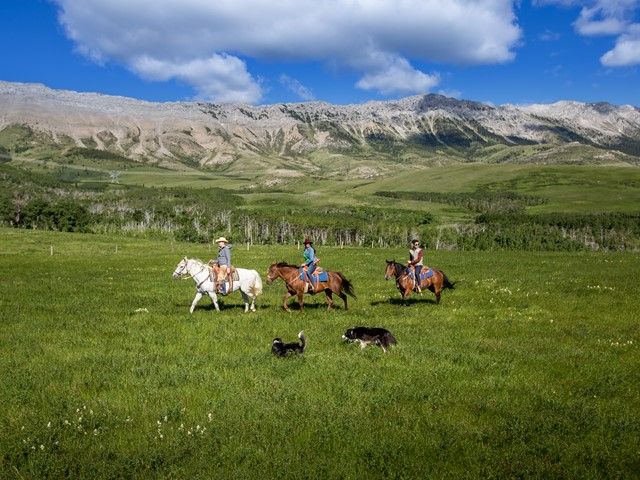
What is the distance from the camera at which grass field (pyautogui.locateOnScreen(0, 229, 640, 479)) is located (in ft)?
31.4

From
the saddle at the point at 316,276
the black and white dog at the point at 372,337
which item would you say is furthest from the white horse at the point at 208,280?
the black and white dog at the point at 372,337

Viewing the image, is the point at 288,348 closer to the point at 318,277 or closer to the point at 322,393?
the point at 322,393

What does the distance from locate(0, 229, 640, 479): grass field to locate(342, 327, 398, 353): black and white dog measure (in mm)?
439

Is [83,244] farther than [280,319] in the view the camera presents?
Yes

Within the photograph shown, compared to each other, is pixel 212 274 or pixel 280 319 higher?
pixel 212 274

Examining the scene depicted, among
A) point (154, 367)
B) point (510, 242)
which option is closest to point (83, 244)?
point (154, 367)

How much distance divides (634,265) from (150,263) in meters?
49.3

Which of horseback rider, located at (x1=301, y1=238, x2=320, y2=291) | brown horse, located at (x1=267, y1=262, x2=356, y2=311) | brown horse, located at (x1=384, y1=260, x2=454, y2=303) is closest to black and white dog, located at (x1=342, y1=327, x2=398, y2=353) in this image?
brown horse, located at (x1=267, y1=262, x2=356, y2=311)

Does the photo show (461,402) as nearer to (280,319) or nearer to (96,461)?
(96,461)

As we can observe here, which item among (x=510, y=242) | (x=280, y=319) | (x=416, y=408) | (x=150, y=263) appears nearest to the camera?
(x=416, y=408)

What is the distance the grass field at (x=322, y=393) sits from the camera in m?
9.57

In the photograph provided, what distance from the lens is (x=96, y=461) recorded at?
9.62 meters

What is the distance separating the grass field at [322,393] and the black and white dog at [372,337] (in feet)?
1.44

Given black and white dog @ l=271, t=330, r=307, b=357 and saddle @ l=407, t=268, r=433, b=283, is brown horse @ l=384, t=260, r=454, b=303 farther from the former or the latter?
black and white dog @ l=271, t=330, r=307, b=357
